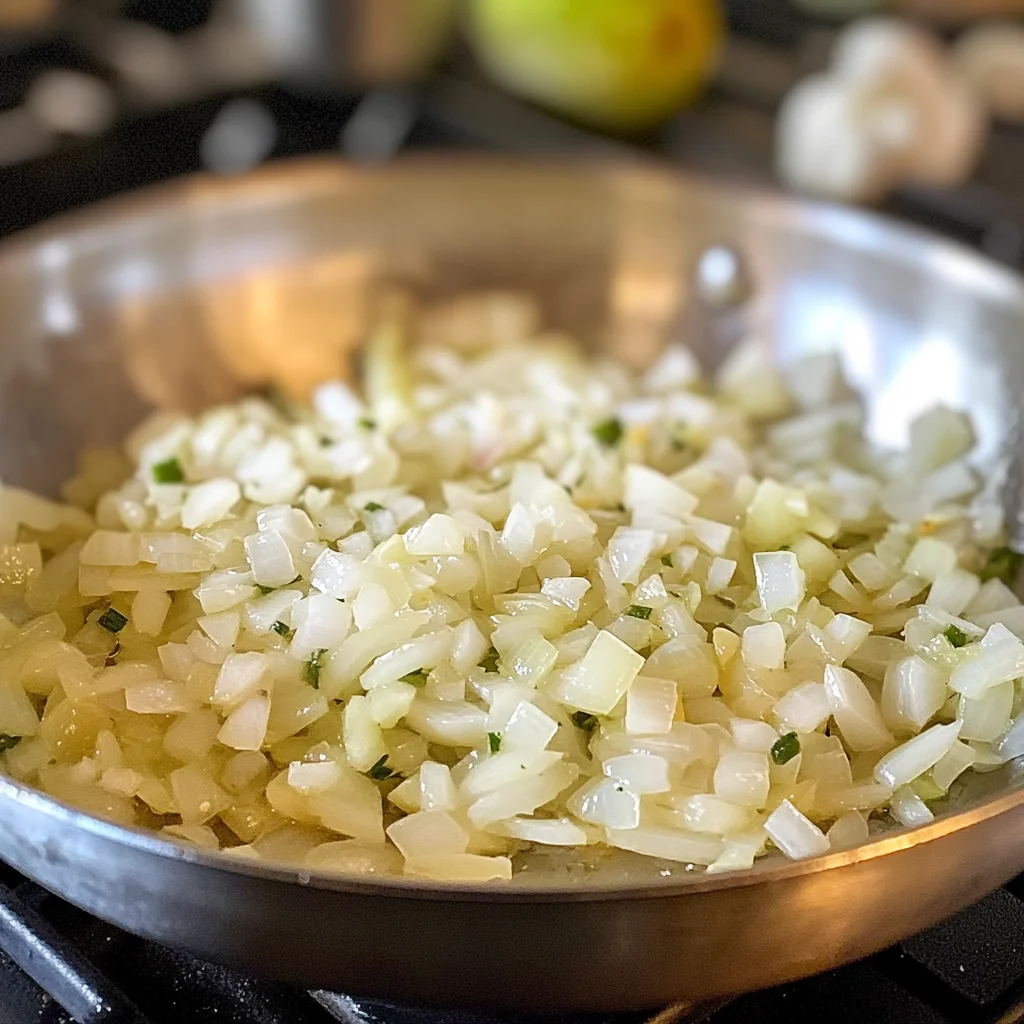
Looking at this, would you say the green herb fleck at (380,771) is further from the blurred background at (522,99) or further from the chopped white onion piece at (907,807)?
the blurred background at (522,99)

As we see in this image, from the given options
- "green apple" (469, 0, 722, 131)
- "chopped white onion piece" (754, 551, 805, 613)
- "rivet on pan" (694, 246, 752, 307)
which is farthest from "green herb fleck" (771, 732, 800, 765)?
"green apple" (469, 0, 722, 131)

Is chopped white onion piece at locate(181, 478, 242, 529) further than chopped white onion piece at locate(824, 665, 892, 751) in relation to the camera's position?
Yes

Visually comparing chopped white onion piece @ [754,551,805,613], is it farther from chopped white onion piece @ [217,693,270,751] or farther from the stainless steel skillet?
chopped white onion piece @ [217,693,270,751]

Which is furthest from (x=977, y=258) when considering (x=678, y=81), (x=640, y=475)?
(x=678, y=81)

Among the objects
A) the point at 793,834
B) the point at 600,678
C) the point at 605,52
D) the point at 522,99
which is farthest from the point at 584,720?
the point at 522,99

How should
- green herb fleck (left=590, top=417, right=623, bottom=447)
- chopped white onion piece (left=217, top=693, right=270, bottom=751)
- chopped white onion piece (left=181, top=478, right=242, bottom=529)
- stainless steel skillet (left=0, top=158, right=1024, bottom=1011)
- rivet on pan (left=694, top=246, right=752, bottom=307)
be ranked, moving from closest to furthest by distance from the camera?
stainless steel skillet (left=0, top=158, right=1024, bottom=1011) < chopped white onion piece (left=217, top=693, right=270, bottom=751) < chopped white onion piece (left=181, top=478, right=242, bottom=529) < green herb fleck (left=590, top=417, right=623, bottom=447) < rivet on pan (left=694, top=246, right=752, bottom=307)

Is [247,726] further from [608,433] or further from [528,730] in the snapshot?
[608,433]

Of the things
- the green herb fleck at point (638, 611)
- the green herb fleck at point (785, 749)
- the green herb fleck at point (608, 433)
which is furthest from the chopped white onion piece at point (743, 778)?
the green herb fleck at point (608, 433)
